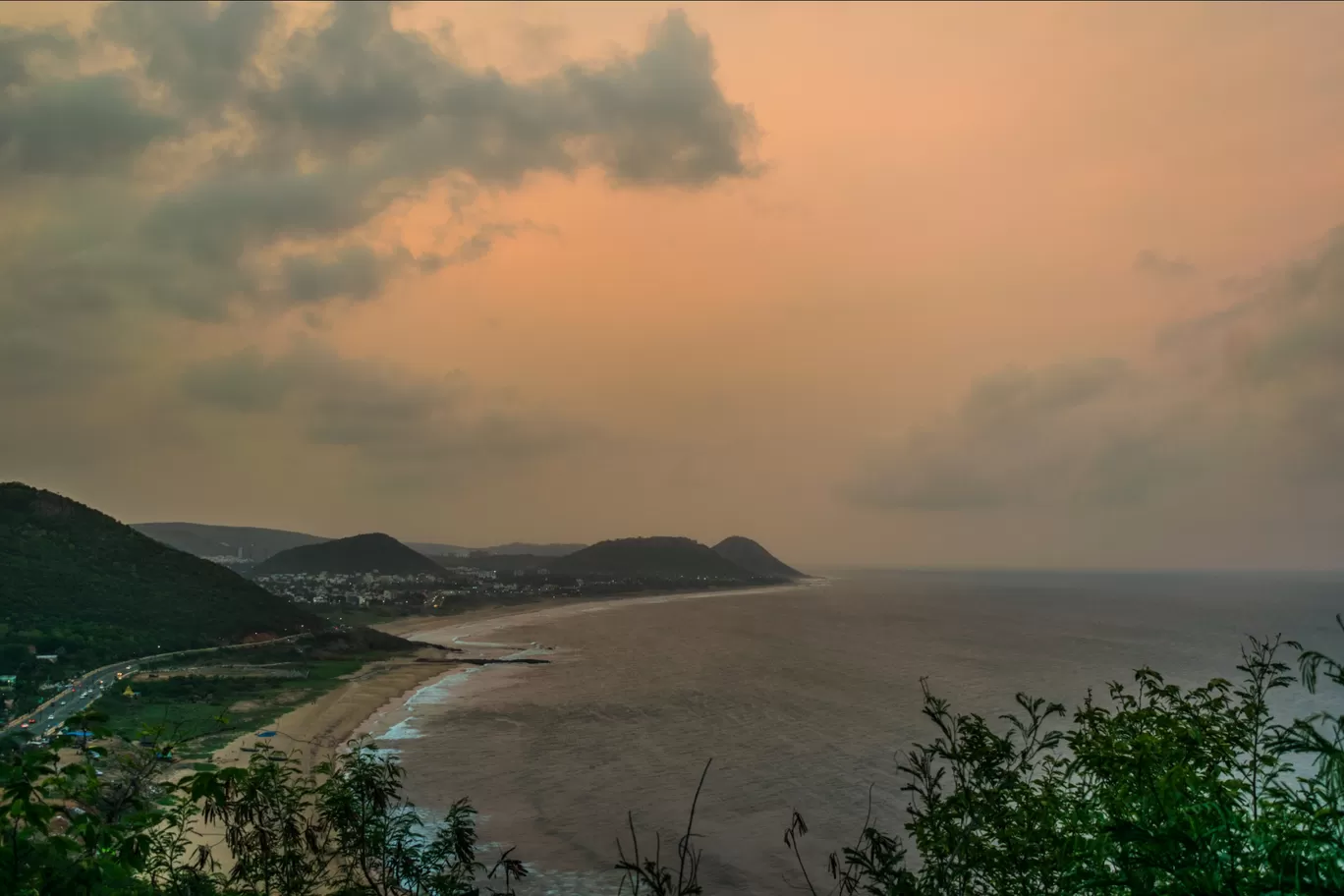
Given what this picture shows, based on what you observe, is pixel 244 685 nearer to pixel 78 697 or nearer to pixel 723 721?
pixel 78 697

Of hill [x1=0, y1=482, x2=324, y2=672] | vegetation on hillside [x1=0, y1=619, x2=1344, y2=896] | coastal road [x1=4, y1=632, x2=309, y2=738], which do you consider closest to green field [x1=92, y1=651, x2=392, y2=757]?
coastal road [x1=4, y1=632, x2=309, y2=738]

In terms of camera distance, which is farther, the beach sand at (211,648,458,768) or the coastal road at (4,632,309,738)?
the beach sand at (211,648,458,768)

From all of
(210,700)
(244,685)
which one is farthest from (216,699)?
(244,685)

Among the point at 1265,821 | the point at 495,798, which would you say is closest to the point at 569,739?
the point at 495,798

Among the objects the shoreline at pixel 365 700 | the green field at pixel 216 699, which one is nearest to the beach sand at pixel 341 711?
the shoreline at pixel 365 700

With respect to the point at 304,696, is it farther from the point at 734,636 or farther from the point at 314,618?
the point at 734,636

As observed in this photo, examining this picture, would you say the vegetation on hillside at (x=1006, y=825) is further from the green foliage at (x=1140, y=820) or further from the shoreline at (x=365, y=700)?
the shoreline at (x=365, y=700)

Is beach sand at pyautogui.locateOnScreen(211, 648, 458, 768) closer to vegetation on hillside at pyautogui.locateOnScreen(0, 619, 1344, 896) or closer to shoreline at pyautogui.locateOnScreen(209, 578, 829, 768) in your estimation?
shoreline at pyautogui.locateOnScreen(209, 578, 829, 768)
